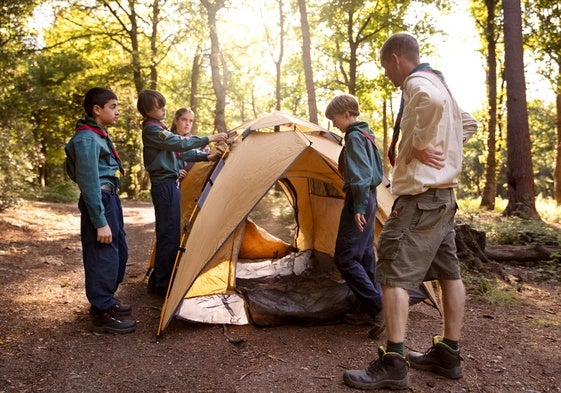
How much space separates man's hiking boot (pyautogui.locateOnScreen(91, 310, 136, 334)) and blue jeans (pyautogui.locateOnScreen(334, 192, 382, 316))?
1758 millimetres

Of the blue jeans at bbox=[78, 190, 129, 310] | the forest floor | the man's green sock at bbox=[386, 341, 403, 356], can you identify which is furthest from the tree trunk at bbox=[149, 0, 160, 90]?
the man's green sock at bbox=[386, 341, 403, 356]

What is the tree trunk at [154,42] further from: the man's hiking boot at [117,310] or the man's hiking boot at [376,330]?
the man's hiking boot at [376,330]

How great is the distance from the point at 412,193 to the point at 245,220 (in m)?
1.56

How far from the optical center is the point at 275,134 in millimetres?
4141

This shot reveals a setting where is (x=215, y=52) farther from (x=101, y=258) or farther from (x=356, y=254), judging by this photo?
(x=356, y=254)

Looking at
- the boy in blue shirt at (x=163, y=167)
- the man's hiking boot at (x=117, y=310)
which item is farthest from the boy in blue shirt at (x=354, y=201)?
the man's hiking boot at (x=117, y=310)

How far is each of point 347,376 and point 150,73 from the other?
1619cm

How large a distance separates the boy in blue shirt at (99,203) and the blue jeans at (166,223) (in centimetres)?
56

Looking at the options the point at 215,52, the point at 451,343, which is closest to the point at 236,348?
the point at 451,343

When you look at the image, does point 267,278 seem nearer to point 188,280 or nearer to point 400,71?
point 188,280

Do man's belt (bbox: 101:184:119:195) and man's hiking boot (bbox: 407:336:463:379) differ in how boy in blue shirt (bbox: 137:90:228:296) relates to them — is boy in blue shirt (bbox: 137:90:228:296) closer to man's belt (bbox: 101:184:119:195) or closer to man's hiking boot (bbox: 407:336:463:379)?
man's belt (bbox: 101:184:119:195)

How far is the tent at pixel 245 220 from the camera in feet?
11.8

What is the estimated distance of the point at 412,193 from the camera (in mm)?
2555

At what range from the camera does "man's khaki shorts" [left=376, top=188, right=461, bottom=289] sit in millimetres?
2553
